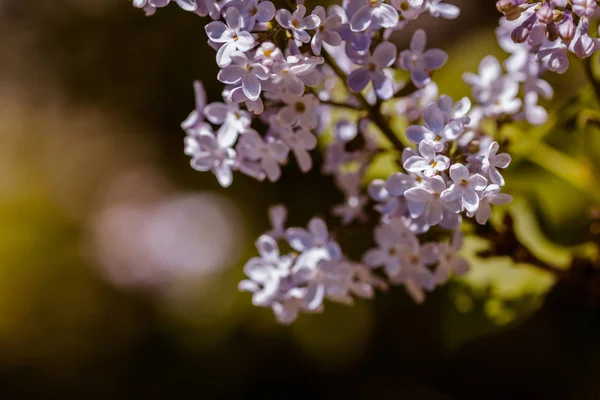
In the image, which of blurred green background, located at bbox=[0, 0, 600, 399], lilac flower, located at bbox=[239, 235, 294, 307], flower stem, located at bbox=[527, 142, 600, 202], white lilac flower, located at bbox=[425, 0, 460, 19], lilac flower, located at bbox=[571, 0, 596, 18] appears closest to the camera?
lilac flower, located at bbox=[571, 0, 596, 18]

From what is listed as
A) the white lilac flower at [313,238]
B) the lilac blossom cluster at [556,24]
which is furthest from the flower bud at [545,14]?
the white lilac flower at [313,238]

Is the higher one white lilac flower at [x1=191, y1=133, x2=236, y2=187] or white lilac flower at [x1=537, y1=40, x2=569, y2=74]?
white lilac flower at [x1=537, y1=40, x2=569, y2=74]

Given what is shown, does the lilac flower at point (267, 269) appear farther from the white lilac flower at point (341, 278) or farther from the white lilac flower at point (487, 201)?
the white lilac flower at point (487, 201)

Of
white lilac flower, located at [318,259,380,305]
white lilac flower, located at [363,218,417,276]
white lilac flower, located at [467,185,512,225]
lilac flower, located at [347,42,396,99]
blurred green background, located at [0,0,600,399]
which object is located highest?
lilac flower, located at [347,42,396,99]

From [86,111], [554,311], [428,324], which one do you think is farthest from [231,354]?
[86,111]

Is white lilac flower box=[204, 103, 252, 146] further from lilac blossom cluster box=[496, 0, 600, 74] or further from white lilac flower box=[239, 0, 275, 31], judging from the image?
lilac blossom cluster box=[496, 0, 600, 74]

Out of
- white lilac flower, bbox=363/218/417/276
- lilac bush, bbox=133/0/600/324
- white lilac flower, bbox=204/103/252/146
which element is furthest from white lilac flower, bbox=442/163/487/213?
white lilac flower, bbox=204/103/252/146

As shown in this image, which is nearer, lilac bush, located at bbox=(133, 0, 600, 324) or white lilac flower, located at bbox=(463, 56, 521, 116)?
lilac bush, located at bbox=(133, 0, 600, 324)

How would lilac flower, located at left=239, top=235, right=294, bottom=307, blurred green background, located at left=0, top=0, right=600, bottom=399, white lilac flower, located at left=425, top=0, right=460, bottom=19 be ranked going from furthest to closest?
1. blurred green background, located at left=0, top=0, right=600, bottom=399
2. lilac flower, located at left=239, top=235, right=294, bottom=307
3. white lilac flower, located at left=425, top=0, right=460, bottom=19
